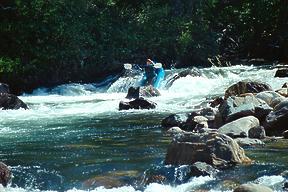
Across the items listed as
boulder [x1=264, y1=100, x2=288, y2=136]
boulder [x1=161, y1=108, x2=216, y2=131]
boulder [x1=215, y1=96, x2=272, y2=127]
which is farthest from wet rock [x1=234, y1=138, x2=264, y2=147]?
boulder [x1=161, y1=108, x2=216, y2=131]

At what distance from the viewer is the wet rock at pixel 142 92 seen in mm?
19734

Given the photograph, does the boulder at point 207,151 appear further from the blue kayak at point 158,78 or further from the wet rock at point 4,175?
the blue kayak at point 158,78

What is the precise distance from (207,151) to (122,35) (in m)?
19.1

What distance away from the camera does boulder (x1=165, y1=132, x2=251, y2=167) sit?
9.08 m

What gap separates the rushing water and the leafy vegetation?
5.28 metres

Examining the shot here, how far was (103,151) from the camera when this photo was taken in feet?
36.2

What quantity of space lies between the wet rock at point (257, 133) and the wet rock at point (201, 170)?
287 cm

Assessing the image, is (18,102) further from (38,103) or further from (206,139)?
(206,139)

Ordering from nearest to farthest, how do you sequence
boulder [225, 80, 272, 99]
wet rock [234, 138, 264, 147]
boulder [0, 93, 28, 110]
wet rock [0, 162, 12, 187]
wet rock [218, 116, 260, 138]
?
wet rock [0, 162, 12, 187] < wet rock [234, 138, 264, 147] < wet rock [218, 116, 260, 138] < boulder [225, 80, 272, 99] < boulder [0, 93, 28, 110]

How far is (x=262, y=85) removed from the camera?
16391 millimetres

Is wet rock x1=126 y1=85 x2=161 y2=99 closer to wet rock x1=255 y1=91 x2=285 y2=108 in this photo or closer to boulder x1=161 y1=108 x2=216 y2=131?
boulder x1=161 y1=108 x2=216 y2=131

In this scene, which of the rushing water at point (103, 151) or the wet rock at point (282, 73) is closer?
the rushing water at point (103, 151)

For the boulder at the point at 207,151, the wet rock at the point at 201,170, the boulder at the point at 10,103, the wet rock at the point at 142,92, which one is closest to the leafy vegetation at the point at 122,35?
the boulder at the point at 10,103

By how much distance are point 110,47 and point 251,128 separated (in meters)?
16.4
